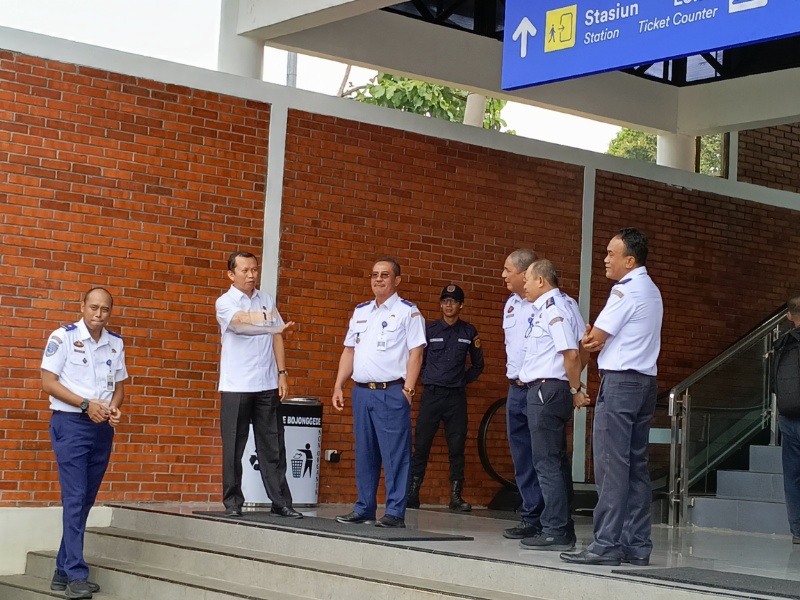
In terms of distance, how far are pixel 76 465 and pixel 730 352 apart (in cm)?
589

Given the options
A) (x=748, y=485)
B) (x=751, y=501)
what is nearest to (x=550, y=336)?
(x=751, y=501)

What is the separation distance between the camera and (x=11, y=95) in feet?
28.6

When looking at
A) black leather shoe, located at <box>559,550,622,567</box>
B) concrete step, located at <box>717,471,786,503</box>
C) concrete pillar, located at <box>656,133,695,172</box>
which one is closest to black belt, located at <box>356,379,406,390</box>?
black leather shoe, located at <box>559,550,622,567</box>

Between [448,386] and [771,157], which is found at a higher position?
[771,157]

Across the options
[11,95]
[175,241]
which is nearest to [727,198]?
[175,241]

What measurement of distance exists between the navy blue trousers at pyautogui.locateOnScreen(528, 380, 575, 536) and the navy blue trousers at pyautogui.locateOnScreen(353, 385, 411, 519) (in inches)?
40.6

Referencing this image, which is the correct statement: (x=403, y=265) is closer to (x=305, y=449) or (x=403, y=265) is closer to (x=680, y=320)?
(x=305, y=449)

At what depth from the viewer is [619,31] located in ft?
22.3

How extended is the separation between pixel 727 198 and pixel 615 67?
6406 millimetres

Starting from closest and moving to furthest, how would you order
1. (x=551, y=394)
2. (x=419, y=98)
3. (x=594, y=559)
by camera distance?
(x=594, y=559), (x=551, y=394), (x=419, y=98)

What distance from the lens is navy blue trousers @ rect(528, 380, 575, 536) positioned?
6875 millimetres

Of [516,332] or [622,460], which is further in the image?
[516,332]

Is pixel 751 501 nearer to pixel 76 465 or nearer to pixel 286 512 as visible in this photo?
pixel 286 512

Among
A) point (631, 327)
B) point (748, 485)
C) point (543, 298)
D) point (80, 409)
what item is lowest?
point (748, 485)
